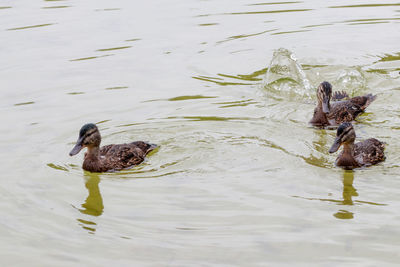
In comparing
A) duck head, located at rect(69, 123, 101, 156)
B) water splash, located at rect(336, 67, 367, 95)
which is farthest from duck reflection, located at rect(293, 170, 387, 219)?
water splash, located at rect(336, 67, 367, 95)

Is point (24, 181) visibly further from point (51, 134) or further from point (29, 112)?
point (29, 112)

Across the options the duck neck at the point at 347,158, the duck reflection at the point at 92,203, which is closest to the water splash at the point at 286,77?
the duck neck at the point at 347,158

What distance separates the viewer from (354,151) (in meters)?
9.16

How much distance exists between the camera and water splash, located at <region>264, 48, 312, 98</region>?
12453 millimetres

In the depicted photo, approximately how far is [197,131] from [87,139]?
179 cm

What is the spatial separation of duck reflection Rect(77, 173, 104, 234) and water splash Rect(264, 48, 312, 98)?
439cm

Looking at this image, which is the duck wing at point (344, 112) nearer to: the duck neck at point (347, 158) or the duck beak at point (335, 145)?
the duck beak at point (335, 145)

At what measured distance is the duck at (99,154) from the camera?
9203 mm

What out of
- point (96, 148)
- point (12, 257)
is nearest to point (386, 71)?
point (96, 148)

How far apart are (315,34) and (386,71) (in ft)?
9.24

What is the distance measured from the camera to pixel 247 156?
939cm

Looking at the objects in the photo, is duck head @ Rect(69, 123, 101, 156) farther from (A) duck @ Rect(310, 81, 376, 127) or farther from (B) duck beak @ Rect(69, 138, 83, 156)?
(A) duck @ Rect(310, 81, 376, 127)

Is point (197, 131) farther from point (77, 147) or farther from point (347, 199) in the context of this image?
point (347, 199)

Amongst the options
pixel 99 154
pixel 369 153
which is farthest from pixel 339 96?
pixel 99 154
